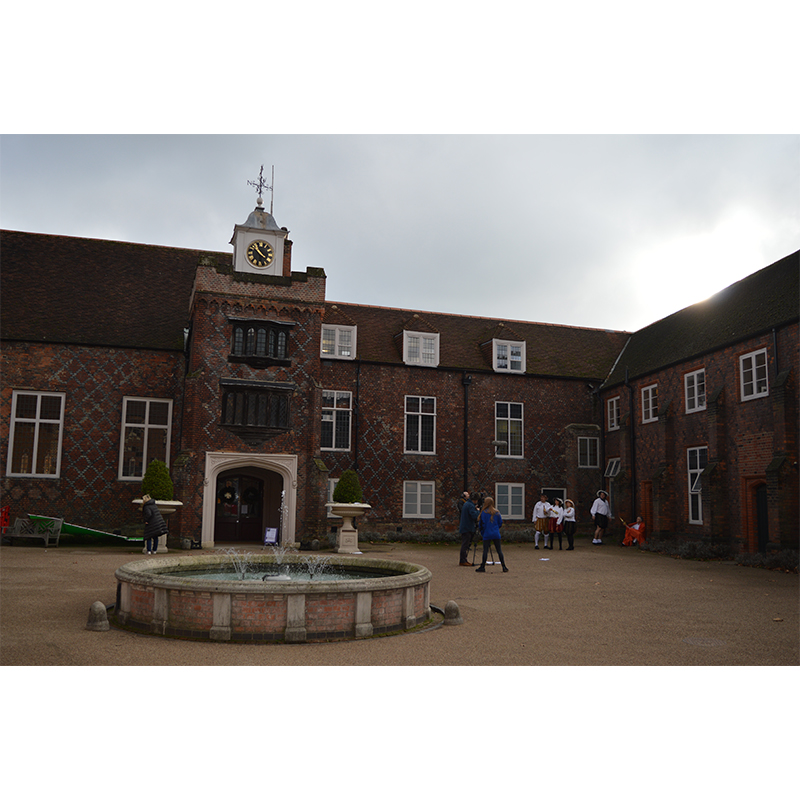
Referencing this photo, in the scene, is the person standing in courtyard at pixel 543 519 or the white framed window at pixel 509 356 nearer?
the person standing in courtyard at pixel 543 519

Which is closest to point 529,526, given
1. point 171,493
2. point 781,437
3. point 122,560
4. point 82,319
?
point 781,437

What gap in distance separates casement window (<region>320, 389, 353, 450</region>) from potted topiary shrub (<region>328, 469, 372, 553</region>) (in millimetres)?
4937

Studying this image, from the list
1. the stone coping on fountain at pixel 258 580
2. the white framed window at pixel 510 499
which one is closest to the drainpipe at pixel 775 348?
the white framed window at pixel 510 499

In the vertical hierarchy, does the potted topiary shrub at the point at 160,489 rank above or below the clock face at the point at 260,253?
below

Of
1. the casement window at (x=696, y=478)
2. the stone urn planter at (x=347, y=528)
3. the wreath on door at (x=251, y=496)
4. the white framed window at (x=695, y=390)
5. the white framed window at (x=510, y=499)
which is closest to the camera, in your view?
the stone urn planter at (x=347, y=528)

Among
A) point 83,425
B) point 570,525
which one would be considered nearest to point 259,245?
point 83,425

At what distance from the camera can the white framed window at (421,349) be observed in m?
25.8

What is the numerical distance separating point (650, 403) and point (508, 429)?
5.52 metres

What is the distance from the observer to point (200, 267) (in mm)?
20516

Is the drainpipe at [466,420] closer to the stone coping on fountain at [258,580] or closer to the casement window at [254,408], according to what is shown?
the casement window at [254,408]

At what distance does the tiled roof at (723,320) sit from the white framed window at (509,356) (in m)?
3.80

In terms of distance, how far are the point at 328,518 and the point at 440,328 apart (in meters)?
9.75

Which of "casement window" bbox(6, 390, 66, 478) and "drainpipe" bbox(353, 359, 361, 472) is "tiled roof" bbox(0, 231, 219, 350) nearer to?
"casement window" bbox(6, 390, 66, 478)

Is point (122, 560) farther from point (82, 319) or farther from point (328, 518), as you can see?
point (82, 319)
